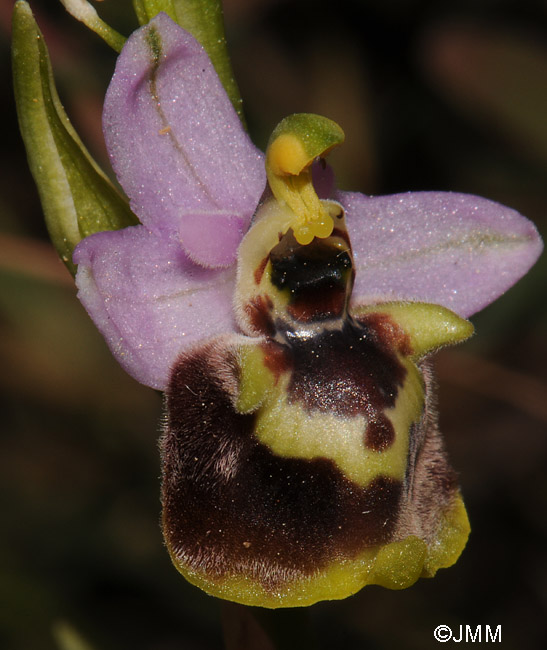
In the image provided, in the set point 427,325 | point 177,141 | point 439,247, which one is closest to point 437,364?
point 439,247

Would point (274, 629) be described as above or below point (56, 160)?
below

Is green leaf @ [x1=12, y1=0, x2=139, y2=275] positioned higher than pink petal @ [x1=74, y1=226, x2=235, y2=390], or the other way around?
green leaf @ [x1=12, y1=0, x2=139, y2=275]

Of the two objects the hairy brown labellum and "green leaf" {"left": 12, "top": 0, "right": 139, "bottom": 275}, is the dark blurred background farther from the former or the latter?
the hairy brown labellum

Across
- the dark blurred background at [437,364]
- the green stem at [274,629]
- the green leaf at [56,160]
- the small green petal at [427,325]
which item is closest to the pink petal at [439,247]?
the small green petal at [427,325]

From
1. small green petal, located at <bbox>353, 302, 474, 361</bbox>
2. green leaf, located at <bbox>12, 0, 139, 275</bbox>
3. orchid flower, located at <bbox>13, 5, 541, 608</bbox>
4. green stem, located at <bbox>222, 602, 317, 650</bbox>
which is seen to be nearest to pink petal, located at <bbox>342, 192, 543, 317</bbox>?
orchid flower, located at <bbox>13, 5, 541, 608</bbox>

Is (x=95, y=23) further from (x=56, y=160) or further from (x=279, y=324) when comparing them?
(x=279, y=324)
